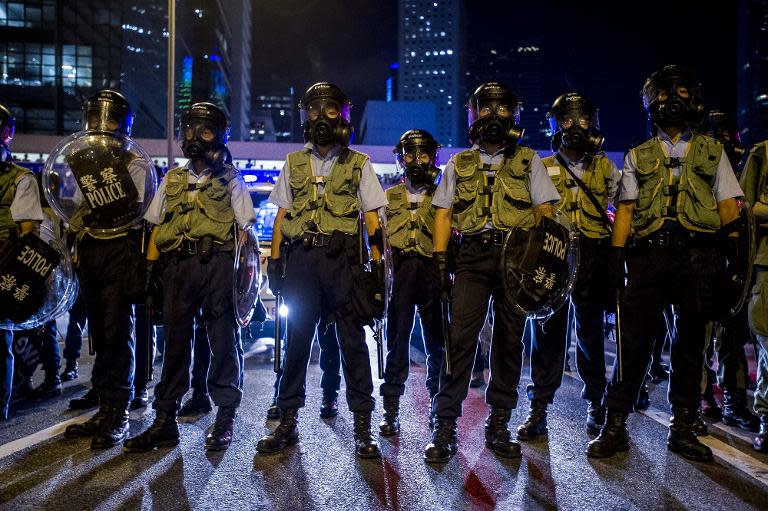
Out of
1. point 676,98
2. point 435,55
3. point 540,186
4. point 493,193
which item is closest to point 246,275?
point 493,193

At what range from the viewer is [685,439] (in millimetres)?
4098

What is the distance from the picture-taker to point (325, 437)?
Answer: 4.46 metres

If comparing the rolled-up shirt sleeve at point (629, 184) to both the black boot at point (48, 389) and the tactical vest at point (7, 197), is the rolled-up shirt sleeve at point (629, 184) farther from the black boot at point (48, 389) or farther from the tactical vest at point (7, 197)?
the black boot at point (48, 389)

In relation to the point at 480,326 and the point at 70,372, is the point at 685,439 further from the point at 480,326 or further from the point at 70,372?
the point at 70,372

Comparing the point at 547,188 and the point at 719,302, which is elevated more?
the point at 547,188

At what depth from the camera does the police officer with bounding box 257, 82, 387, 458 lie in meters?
4.23

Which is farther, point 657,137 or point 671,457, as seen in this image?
point 657,137

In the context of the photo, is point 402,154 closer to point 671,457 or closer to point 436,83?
point 671,457

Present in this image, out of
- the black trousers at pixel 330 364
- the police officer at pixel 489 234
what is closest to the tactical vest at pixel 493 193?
the police officer at pixel 489 234

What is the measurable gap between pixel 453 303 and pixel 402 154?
2.04m

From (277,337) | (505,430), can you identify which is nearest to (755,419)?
(505,430)

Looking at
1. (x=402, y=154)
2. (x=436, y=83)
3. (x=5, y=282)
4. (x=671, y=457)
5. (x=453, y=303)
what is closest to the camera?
(x=671, y=457)

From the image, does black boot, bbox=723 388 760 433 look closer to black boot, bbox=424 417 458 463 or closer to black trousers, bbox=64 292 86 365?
black boot, bbox=424 417 458 463

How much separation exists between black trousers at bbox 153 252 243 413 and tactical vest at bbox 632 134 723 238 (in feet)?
11.0
